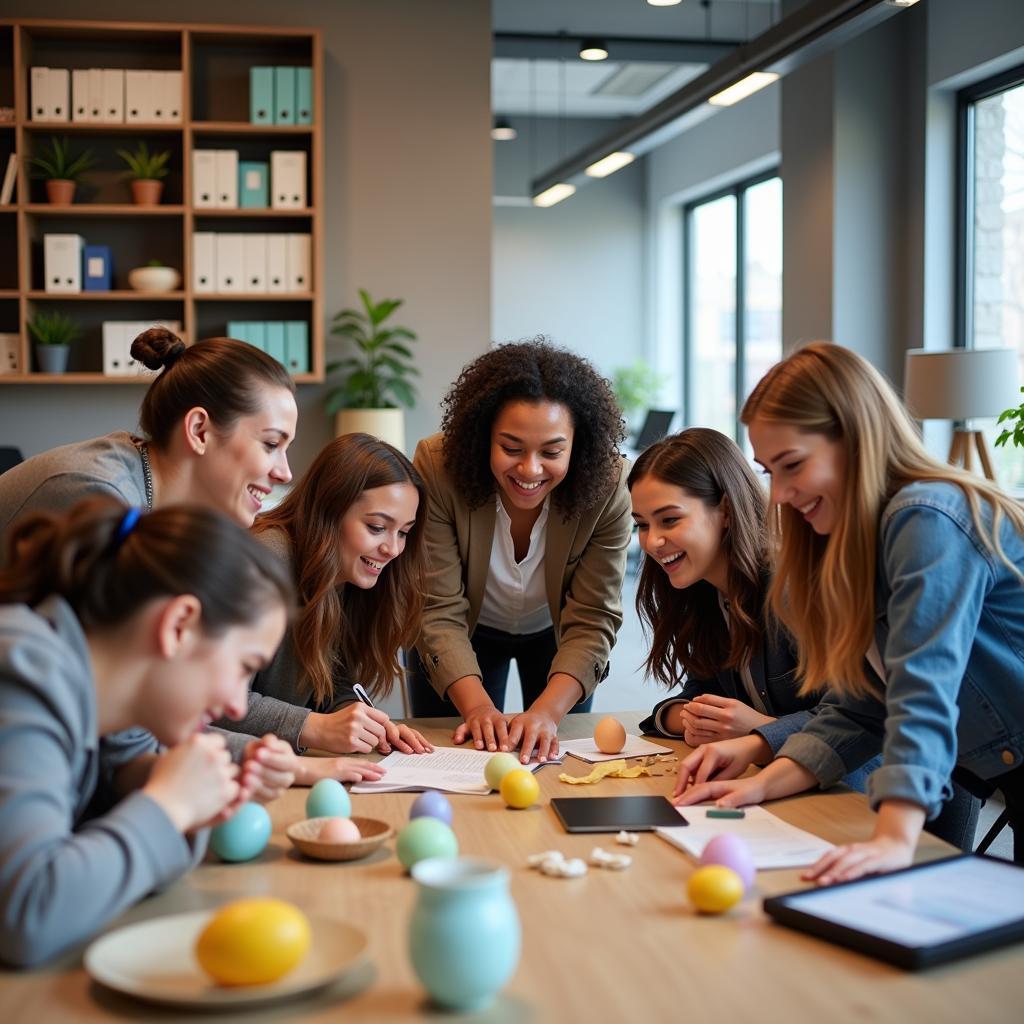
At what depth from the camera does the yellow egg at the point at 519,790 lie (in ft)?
5.59

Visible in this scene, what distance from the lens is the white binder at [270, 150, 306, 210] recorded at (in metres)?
5.20

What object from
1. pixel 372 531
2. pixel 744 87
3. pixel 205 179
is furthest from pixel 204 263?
pixel 372 531

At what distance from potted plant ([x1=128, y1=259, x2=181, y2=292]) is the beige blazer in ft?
9.76

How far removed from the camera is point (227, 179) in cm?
520

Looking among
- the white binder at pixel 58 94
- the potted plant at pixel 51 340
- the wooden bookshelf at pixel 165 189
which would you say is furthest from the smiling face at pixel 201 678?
the white binder at pixel 58 94

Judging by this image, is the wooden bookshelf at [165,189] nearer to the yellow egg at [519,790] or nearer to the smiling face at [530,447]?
the smiling face at [530,447]

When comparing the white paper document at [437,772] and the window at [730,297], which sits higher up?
the window at [730,297]

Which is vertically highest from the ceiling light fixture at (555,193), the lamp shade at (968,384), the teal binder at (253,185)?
the ceiling light fixture at (555,193)

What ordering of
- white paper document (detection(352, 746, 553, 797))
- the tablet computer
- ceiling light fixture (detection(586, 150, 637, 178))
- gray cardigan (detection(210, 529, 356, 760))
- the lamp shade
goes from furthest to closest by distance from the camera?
ceiling light fixture (detection(586, 150, 637, 178))
the lamp shade
gray cardigan (detection(210, 529, 356, 760))
white paper document (detection(352, 746, 553, 797))
the tablet computer

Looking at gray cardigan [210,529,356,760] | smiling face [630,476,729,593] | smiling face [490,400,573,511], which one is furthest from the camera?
smiling face [490,400,573,511]

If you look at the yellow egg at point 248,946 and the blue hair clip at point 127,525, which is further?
the blue hair clip at point 127,525

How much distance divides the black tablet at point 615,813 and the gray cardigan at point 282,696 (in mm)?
520

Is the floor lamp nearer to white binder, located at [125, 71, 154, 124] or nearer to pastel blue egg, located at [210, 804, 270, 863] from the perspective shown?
white binder, located at [125, 71, 154, 124]

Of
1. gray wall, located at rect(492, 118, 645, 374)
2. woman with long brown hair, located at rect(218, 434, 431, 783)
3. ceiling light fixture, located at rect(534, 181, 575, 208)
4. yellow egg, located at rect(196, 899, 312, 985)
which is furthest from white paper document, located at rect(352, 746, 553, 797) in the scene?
gray wall, located at rect(492, 118, 645, 374)
